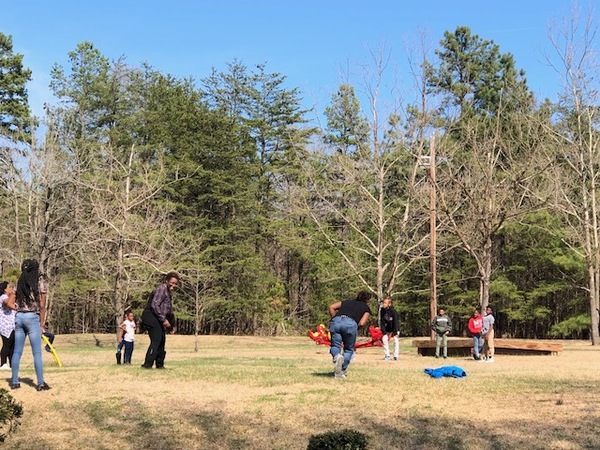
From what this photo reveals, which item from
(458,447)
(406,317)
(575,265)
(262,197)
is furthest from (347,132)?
(458,447)

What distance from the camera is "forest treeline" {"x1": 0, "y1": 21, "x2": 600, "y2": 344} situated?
3039 cm

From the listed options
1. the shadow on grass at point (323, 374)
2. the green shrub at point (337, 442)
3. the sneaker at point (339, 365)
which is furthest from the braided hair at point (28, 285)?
the green shrub at point (337, 442)

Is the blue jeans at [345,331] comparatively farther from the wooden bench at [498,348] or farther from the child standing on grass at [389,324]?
the wooden bench at [498,348]

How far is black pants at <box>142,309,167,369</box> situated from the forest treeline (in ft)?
57.2

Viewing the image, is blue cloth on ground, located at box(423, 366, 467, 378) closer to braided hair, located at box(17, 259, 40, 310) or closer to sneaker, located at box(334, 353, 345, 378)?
sneaker, located at box(334, 353, 345, 378)

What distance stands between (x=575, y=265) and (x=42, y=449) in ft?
110

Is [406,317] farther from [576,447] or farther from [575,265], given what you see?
[576,447]

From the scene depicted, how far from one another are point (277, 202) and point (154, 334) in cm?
3712

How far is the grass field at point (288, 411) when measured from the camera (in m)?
6.92

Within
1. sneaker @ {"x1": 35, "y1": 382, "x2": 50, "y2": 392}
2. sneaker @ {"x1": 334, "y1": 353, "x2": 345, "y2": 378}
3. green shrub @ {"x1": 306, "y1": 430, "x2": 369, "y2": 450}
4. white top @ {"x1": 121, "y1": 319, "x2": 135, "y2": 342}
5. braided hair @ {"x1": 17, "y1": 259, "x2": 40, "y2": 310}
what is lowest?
sneaker @ {"x1": 35, "y1": 382, "x2": 50, "y2": 392}

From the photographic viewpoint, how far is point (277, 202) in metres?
47.8

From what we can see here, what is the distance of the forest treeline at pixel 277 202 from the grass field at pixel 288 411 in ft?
57.1

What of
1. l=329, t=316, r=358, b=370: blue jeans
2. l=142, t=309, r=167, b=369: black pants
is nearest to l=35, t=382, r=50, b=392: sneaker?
l=142, t=309, r=167, b=369: black pants

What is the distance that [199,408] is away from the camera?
26.8 feet
